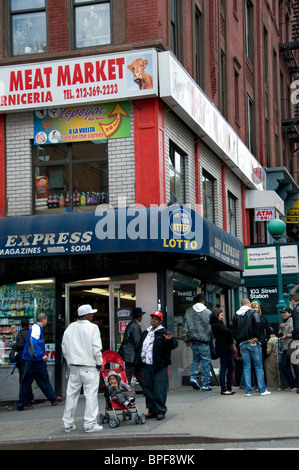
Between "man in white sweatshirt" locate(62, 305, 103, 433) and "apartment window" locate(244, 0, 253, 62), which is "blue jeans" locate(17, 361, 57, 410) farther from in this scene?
"apartment window" locate(244, 0, 253, 62)

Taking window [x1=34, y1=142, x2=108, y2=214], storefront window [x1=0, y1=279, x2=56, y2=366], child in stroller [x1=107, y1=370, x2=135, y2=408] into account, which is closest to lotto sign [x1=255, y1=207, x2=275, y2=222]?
window [x1=34, y1=142, x2=108, y2=214]

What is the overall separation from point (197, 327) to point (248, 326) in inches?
56.6

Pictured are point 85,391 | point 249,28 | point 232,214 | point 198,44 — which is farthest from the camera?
point 249,28

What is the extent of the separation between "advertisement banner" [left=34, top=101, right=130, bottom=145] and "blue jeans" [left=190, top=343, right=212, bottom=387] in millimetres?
4905

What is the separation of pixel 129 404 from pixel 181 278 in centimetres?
696

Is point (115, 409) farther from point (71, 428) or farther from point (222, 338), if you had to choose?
point (222, 338)

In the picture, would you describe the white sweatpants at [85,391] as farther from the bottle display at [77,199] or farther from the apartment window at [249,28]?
the apartment window at [249,28]

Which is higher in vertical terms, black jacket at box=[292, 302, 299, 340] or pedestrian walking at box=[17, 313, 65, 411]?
black jacket at box=[292, 302, 299, 340]

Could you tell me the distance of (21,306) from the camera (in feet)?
57.0

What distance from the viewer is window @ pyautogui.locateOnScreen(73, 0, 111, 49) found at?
57.7ft

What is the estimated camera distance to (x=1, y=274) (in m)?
17.2

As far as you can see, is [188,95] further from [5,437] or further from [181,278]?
[5,437]

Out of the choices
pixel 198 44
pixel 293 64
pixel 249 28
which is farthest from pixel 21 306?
pixel 293 64
